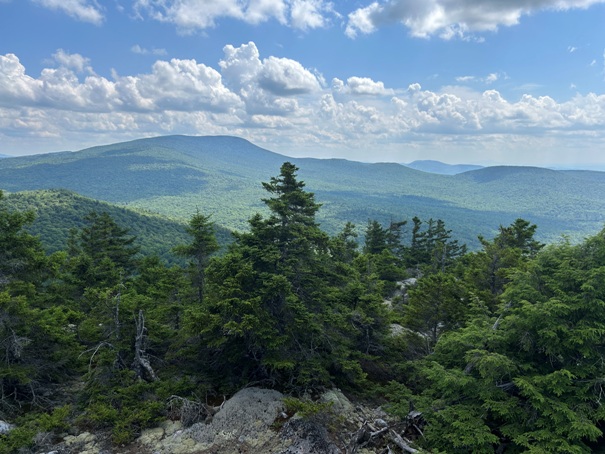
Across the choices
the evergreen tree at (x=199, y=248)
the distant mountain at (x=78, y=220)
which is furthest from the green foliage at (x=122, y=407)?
the distant mountain at (x=78, y=220)

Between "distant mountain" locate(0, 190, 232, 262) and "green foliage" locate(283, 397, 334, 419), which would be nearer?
"green foliage" locate(283, 397, 334, 419)

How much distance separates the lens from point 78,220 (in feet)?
339

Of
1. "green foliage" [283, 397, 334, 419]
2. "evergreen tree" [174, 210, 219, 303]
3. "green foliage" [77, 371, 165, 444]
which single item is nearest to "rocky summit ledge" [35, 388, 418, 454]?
"green foliage" [283, 397, 334, 419]

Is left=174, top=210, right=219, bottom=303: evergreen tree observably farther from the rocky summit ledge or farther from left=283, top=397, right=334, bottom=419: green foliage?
left=283, top=397, right=334, bottom=419: green foliage

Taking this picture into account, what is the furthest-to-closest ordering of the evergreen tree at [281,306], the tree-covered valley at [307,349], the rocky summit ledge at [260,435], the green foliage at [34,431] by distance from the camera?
the evergreen tree at [281,306]
the rocky summit ledge at [260,435]
the tree-covered valley at [307,349]
the green foliage at [34,431]

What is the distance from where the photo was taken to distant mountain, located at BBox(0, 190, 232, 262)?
A: 87.7m

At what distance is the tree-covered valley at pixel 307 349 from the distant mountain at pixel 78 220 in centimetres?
7033

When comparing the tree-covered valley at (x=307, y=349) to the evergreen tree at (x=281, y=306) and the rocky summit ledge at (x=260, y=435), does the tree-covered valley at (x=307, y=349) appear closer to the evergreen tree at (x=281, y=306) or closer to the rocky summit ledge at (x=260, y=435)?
the evergreen tree at (x=281, y=306)

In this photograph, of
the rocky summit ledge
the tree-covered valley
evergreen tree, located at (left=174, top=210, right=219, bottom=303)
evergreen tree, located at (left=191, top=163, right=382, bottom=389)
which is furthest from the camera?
evergreen tree, located at (left=174, top=210, right=219, bottom=303)

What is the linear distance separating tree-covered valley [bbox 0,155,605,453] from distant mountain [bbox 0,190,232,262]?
231 ft

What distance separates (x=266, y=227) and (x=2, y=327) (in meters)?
9.15

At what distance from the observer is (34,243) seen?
12578mm

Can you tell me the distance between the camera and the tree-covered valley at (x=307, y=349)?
908 centimetres

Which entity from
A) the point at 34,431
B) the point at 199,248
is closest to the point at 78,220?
the point at 199,248
